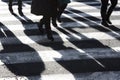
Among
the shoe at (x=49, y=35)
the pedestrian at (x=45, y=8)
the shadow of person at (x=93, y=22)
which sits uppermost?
the pedestrian at (x=45, y=8)

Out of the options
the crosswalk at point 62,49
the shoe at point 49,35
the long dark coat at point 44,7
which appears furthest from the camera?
the shoe at point 49,35

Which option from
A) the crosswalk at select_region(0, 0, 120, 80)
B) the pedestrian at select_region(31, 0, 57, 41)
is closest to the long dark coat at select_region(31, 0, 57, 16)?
the pedestrian at select_region(31, 0, 57, 41)

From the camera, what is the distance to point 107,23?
10.0 m

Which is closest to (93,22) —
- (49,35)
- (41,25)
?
(41,25)

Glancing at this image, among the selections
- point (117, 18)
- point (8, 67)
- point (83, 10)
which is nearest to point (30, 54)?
point (8, 67)

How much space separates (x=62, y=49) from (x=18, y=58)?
104 centimetres

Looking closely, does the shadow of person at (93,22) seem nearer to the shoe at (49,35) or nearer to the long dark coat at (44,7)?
the shoe at (49,35)

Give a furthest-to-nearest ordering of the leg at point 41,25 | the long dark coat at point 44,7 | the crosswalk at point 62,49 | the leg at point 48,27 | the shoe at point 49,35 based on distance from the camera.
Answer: the leg at point 41,25, the shoe at point 49,35, the leg at point 48,27, the long dark coat at point 44,7, the crosswalk at point 62,49

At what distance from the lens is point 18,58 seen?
24.0 ft

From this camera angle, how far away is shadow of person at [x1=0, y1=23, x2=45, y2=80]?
6531 millimetres

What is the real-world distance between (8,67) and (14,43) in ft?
5.45

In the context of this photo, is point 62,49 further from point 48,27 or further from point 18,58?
point 18,58

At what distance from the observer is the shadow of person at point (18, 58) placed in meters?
6.53

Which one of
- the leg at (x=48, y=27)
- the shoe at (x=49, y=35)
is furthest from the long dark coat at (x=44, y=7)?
the shoe at (x=49, y=35)
